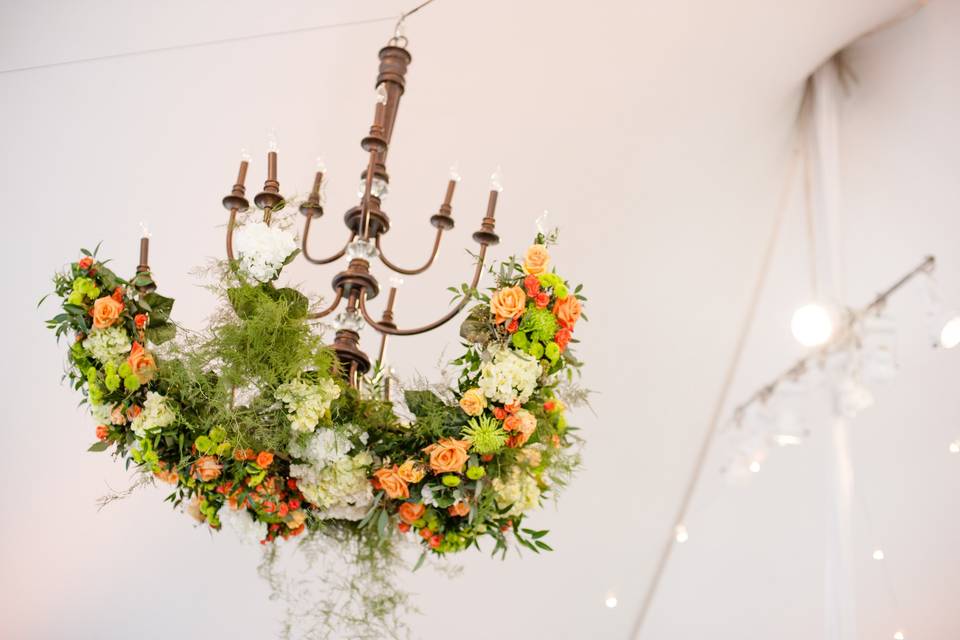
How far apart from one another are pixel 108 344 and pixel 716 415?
3759 millimetres

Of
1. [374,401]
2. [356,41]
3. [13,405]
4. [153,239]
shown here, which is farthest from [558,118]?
[13,405]

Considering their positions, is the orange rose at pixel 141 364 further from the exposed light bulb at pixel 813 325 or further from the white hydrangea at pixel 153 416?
the exposed light bulb at pixel 813 325

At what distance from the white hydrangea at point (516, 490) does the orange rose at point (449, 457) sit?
0.09 meters

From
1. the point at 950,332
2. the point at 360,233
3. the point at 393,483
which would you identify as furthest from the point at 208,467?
the point at 950,332

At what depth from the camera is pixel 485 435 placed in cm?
191

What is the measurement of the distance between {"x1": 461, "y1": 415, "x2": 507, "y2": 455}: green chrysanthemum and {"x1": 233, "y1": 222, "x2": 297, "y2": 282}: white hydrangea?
0.54 metres

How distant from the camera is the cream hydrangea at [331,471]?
74.7 inches

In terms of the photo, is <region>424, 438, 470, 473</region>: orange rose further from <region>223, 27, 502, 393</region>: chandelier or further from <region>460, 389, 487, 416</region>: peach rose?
Answer: <region>223, 27, 502, 393</region>: chandelier

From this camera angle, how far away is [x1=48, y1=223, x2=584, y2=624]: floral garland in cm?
189

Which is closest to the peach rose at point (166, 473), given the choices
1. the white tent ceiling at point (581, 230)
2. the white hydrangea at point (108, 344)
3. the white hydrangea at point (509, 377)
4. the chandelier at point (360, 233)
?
the white hydrangea at point (108, 344)

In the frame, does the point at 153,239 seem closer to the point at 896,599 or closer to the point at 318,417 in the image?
the point at 318,417

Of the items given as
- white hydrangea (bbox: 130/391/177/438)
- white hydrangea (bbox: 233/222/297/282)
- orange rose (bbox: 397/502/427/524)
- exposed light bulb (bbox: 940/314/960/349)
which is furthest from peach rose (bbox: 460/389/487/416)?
exposed light bulb (bbox: 940/314/960/349)

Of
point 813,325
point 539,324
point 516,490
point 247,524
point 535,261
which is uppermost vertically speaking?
point 813,325

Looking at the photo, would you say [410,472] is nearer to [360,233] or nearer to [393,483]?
[393,483]
